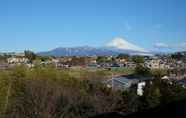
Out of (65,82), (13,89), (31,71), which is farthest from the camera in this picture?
(31,71)

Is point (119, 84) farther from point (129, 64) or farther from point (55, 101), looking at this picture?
point (129, 64)

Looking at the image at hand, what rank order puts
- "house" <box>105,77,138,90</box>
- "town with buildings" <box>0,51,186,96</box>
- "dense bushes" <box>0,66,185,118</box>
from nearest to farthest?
1. "dense bushes" <box>0,66,185,118</box>
2. "town with buildings" <box>0,51,186,96</box>
3. "house" <box>105,77,138,90</box>

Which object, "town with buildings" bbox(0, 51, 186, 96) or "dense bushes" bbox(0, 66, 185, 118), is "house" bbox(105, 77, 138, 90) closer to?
"town with buildings" bbox(0, 51, 186, 96)

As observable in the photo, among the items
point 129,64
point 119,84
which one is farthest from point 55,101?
point 129,64

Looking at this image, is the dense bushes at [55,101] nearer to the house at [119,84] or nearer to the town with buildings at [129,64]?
the town with buildings at [129,64]

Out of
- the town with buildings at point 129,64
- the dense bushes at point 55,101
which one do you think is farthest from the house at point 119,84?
the dense bushes at point 55,101

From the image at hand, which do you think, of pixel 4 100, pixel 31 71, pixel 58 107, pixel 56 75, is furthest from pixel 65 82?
pixel 58 107

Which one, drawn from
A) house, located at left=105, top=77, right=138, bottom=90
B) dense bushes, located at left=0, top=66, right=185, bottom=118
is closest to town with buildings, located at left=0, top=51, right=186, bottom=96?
house, located at left=105, top=77, right=138, bottom=90

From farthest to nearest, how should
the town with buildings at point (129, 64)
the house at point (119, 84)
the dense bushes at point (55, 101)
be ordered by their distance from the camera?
the house at point (119, 84)
the town with buildings at point (129, 64)
the dense bushes at point (55, 101)

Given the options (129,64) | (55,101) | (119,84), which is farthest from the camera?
(129,64)

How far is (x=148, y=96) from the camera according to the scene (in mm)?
10633

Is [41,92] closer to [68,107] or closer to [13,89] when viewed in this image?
[68,107]

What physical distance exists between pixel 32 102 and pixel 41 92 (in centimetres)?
64

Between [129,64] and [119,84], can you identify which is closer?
[119,84]
